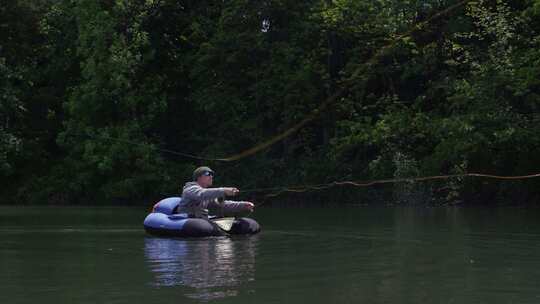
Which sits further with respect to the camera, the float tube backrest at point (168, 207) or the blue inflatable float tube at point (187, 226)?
the float tube backrest at point (168, 207)

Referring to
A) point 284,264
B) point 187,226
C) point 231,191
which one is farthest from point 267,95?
point 284,264

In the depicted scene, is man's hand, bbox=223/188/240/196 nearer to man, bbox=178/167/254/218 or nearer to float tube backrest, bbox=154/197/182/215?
man, bbox=178/167/254/218

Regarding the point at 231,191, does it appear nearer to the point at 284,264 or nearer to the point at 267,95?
the point at 284,264

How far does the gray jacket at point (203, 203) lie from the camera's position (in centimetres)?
1836

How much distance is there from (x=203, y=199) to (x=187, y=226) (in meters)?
0.64

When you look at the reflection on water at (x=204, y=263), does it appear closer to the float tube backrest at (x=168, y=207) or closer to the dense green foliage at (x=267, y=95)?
the float tube backrest at (x=168, y=207)

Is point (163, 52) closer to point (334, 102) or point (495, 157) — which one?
point (334, 102)

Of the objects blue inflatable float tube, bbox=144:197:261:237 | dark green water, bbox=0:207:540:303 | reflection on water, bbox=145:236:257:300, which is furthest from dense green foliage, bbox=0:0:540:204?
reflection on water, bbox=145:236:257:300

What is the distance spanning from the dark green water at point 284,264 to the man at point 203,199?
891mm

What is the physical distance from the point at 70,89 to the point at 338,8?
13261 mm

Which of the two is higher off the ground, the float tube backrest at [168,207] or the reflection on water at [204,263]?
the float tube backrest at [168,207]

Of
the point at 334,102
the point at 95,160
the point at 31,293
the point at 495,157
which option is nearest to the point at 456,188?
the point at 495,157

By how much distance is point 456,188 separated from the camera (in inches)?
1278

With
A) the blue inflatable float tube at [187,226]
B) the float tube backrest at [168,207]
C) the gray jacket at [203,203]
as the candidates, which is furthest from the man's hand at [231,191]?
the float tube backrest at [168,207]
